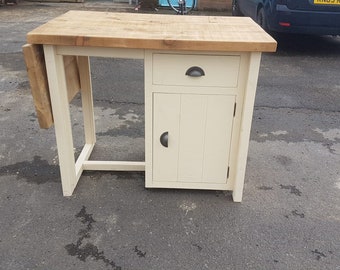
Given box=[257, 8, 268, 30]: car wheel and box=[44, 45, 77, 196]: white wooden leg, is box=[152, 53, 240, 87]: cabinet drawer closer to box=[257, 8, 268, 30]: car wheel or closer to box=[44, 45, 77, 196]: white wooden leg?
box=[44, 45, 77, 196]: white wooden leg

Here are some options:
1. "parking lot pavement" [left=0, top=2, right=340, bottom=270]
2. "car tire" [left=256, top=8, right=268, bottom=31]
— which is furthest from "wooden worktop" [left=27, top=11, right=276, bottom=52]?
"car tire" [left=256, top=8, right=268, bottom=31]

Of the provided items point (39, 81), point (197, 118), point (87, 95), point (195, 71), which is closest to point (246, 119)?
point (197, 118)

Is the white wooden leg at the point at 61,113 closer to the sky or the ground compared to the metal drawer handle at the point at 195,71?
closer to the ground

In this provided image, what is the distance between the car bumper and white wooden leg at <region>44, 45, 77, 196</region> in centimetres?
421

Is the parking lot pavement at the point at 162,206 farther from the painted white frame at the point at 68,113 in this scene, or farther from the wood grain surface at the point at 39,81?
the wood grain surface at the point at 39,81

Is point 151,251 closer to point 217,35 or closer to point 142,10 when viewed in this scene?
point 217,35

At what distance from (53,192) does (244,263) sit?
1364mm

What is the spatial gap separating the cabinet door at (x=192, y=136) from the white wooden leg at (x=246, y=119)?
8 centimetres

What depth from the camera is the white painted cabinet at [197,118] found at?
203 cm

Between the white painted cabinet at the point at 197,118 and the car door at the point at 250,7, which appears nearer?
the white painted cabinet at the point at 197,118

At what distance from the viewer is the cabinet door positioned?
84.4 inches

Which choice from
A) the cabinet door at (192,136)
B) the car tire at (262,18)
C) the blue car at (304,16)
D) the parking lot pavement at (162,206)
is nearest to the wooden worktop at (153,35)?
the cabinet door at (192,136)

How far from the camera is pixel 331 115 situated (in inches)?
151

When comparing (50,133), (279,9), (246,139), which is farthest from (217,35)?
(279,9)
